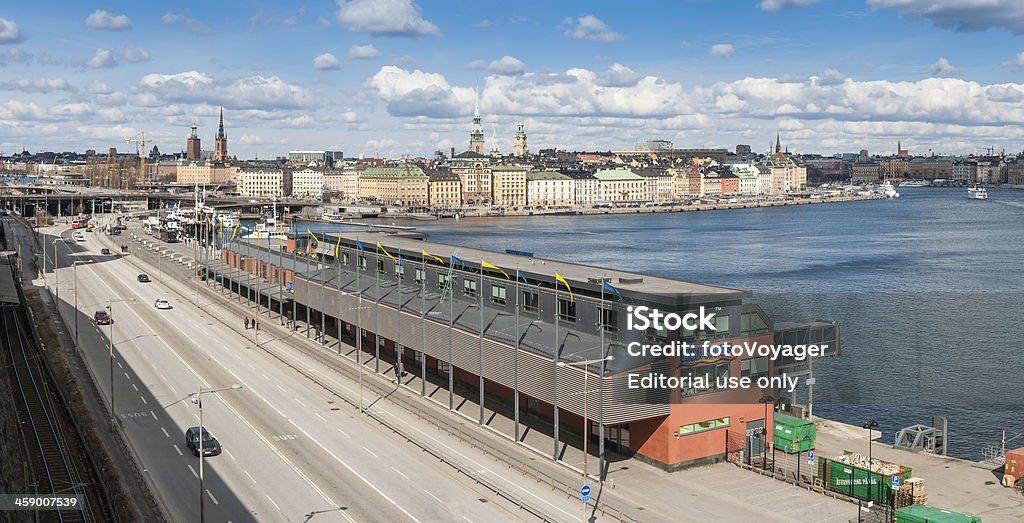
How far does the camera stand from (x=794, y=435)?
28.1 meters

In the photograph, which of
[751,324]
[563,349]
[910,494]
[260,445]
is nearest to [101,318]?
[260,445]

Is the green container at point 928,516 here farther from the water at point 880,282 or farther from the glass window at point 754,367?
the water at point 880,282

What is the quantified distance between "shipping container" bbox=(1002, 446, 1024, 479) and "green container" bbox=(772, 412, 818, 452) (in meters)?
5.14

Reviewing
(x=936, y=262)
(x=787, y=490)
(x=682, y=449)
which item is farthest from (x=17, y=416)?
(x=936, y=262)

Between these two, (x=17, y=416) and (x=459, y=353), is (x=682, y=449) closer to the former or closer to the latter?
(x=459, y=353)

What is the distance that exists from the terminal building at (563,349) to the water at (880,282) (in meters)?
7.24

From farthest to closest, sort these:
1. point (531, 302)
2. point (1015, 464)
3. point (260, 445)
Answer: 1. point (531, 302)
2. point (260, 445)
3. point (1015, 464)

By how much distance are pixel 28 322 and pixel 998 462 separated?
4694 cm

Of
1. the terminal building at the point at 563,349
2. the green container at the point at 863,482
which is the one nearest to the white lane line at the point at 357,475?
the terminal building at the point at 563,349

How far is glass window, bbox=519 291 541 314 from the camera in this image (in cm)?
3314

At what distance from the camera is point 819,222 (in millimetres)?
165750

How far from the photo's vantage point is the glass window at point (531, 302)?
1305 inches

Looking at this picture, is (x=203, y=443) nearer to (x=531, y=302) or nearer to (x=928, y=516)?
(x=531, y=302)

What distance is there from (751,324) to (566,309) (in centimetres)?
591
